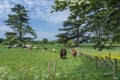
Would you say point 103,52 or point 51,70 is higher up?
point 103,52

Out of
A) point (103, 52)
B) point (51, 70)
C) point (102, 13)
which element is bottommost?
point (51, 70)

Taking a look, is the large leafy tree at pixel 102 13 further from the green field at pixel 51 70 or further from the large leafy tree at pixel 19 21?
the large leafy tree at pixel 19 21

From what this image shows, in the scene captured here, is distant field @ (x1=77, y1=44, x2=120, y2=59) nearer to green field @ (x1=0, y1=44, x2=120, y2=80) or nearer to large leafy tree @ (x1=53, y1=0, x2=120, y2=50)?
green field @ (x1=0, y1=44, x2=120, y2=80)

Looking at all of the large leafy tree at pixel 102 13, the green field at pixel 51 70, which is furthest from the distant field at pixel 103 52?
the large leafy tree at pixel 102 13

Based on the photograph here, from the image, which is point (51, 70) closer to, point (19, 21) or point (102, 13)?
point (102, 13)

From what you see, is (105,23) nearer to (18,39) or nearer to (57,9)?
(57,9)

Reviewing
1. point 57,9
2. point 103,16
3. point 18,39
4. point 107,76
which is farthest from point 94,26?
point 18,39

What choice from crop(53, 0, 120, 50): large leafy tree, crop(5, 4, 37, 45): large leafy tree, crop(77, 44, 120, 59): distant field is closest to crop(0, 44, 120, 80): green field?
crop(53, 0, 120, 50): large leafy tree

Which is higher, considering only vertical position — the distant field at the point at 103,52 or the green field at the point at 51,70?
the distant field at the point at 103,52

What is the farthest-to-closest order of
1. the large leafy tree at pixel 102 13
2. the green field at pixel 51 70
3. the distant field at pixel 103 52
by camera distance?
the distant field at pixel 103 52, the large leafy tree at pixel 102 13, the green field at pixel 51 70

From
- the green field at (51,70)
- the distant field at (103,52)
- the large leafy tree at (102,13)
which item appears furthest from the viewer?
the distant field at (103,52)

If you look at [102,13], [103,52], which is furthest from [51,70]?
[103,52]

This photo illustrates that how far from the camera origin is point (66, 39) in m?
94.0

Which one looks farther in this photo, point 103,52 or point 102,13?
point 103,52
